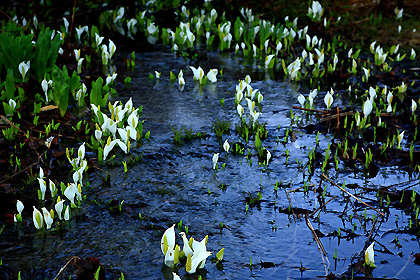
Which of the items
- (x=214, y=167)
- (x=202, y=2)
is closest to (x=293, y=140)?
(x=214, y=167)

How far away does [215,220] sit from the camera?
313 cm

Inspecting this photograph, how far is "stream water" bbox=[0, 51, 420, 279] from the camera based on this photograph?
2.65 metres

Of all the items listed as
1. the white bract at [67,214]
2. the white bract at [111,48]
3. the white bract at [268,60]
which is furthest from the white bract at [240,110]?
the white bract at [111,48]

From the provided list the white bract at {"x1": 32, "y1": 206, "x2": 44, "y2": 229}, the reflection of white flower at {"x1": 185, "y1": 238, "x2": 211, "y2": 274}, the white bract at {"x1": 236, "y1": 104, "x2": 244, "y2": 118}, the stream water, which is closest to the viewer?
the reflection of white flower at {"x1": 185, "y1": 238, "x2": 211, "y2": 274}

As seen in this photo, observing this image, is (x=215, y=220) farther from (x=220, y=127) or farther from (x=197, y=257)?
(x=220, y=127)

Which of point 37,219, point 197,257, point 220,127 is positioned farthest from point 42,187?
point 220,127

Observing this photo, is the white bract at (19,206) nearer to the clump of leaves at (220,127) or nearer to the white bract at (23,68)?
the clump of leaves at (220,127)

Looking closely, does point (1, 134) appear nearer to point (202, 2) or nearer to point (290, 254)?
point (290, 254)

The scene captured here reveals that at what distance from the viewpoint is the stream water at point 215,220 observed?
2.65 m

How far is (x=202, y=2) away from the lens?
947 centimetres

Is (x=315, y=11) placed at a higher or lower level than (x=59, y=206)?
higher

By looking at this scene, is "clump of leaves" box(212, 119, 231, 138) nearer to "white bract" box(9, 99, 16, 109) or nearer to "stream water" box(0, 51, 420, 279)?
"stream water" box(0, 51, 420, 279)

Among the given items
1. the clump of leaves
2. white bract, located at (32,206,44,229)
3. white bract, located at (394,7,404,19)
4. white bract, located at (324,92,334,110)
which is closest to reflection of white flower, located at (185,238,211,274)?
white bract, located at (32,206,44,229)

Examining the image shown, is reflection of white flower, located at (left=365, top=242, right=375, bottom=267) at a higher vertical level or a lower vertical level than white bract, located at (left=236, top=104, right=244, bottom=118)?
lower
